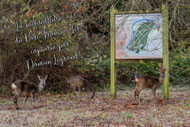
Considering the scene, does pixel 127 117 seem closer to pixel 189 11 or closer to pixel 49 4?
pixel 189 11

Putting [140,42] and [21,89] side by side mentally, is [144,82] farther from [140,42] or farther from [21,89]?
[21,89]

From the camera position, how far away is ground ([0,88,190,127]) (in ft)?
23.7

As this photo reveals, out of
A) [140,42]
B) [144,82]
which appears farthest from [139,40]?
[144,82]

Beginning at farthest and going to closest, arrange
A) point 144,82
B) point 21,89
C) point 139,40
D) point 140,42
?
point 144,82, point 140,42, point 139,40, point 21,89

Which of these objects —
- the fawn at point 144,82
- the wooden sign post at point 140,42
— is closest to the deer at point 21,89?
the wooden sign post at point 140,42

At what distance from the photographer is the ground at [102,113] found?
7.22 metres

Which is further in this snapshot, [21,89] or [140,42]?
[140,42]

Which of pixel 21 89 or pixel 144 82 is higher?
pixel 144 82

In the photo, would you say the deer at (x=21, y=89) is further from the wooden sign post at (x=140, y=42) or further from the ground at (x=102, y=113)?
the wooden sign post at (x=140, y=42)

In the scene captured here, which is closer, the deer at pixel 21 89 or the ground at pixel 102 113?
the ground at pixel 102 113

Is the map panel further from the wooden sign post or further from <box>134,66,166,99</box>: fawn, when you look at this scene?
<box>134,66,166,99</box>: fawn

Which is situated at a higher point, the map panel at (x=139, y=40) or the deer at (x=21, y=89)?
the map panel at (x=139, y=40)

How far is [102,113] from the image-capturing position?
8.48 m

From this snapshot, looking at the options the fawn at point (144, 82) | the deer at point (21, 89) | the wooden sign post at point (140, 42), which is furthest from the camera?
the fawn at point (144, 82)
